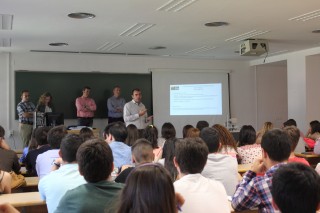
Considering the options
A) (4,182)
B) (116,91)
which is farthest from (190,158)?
(116,91)

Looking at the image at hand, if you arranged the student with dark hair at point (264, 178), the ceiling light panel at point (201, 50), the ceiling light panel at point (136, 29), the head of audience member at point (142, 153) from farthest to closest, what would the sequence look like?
the ceiling light panel at point (201, 50) → the ceiling light panel at point (136, 29) → the head of audience member at point (142, 153) → the student with dark hair at point (264, 178)

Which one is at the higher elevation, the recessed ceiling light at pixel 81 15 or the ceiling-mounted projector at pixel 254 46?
the recessed ceiling light at pixel 81 15

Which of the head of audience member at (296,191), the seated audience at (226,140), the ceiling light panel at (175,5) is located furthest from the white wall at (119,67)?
the head of audience member at (296,191)

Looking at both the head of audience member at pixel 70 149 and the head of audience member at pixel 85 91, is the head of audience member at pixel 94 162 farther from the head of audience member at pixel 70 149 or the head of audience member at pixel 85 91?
the head of audience member at pixel 85 91

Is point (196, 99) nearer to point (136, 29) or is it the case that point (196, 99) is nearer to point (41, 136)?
point (136, 29)

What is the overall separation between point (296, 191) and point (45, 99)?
7983 mm

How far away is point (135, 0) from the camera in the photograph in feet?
15.4

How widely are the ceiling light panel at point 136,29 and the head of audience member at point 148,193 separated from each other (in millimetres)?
5006

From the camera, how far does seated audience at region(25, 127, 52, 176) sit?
4344 mm

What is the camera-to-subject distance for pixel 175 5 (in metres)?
4.93

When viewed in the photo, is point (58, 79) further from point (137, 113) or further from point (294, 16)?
point (294, 16)

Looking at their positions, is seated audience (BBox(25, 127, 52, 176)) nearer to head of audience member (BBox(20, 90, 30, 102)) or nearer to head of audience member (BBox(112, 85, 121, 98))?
head of audience member (BBox(20, 90, 30, 102))

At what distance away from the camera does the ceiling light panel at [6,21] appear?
5.42 m

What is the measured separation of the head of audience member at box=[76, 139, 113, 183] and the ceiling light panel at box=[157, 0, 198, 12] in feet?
10.3
